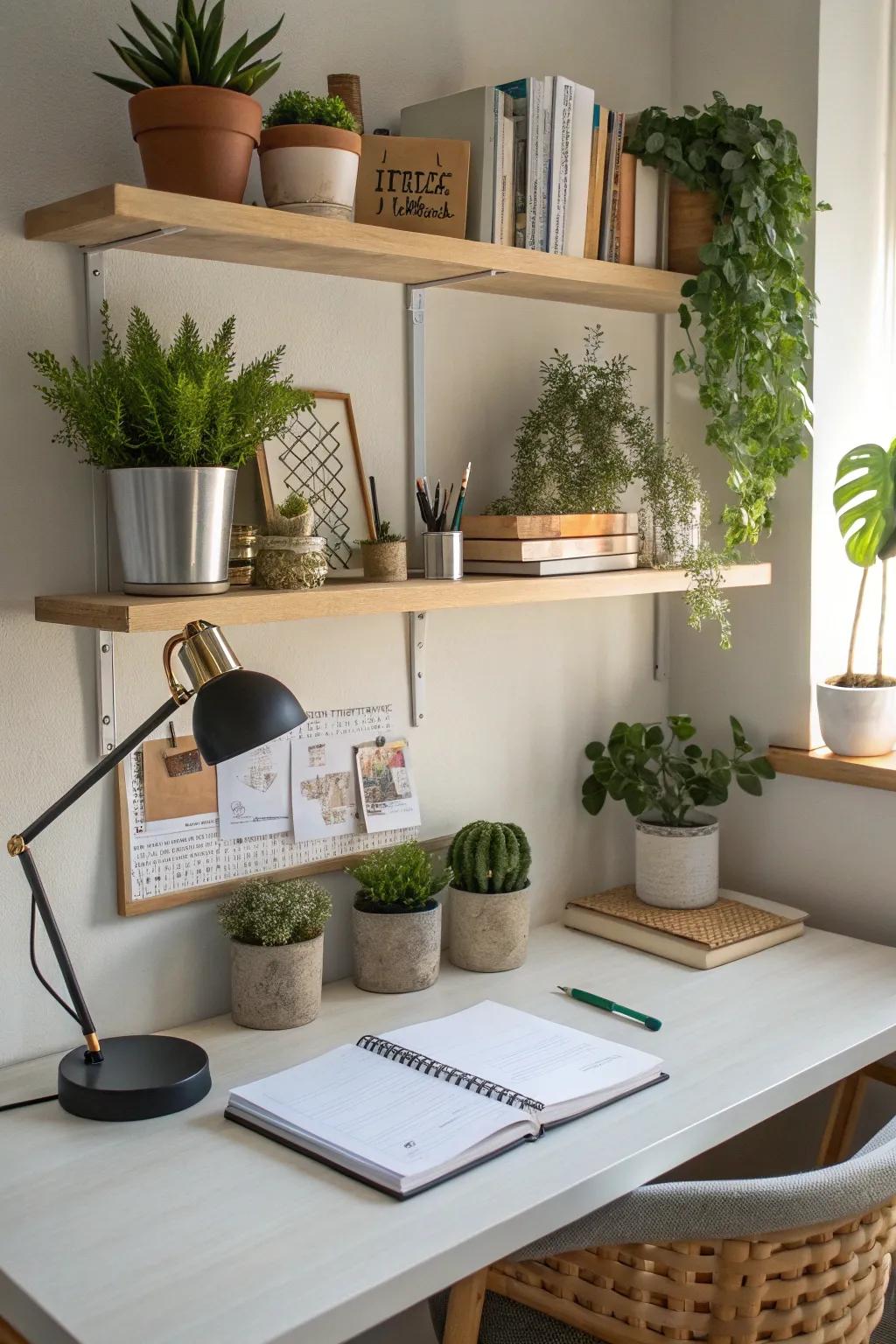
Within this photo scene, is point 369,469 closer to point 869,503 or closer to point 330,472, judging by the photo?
point 330,472

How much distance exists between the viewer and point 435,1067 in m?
1.53

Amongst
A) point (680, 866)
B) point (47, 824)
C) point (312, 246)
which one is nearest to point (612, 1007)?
point (680, 866)

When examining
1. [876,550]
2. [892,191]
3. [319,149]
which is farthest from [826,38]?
[319,149]

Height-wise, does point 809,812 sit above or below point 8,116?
below

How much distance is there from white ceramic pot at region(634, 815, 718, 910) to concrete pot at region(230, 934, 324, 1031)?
0.66 metres

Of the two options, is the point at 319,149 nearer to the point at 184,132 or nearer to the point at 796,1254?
the point at 184,132

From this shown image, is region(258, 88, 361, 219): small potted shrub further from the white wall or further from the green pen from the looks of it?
the green pen

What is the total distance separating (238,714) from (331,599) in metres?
0.26

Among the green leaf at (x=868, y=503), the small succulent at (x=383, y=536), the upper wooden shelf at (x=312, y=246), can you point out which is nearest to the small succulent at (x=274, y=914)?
the small succulent at (x=383, y=536)

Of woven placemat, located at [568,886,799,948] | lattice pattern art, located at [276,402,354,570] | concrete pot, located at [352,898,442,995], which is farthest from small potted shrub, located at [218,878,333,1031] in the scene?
woven placemat, located at [568,886,799,948]

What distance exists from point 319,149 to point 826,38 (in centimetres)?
103

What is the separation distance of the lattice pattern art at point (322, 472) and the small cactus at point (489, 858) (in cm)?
44

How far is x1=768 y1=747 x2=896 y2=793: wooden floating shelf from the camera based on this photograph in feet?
6.77

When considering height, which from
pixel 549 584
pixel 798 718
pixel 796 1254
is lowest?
pixel 796 1254
